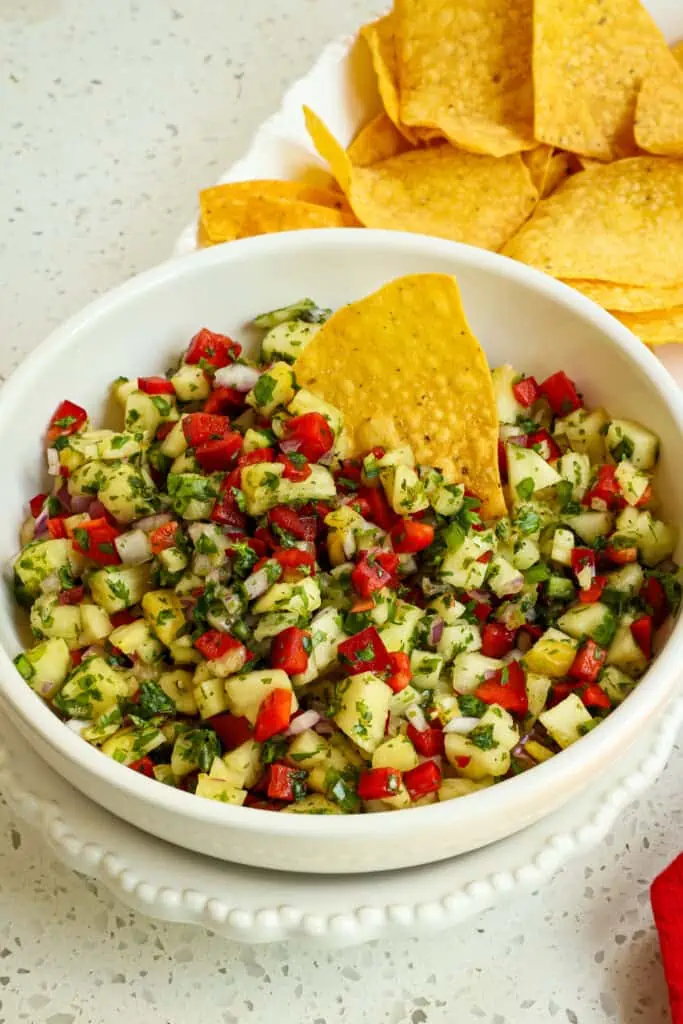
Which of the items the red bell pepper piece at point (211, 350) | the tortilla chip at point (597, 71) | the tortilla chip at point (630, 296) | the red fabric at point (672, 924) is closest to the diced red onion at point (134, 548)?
the red bell pepper piece at point (211, 350)

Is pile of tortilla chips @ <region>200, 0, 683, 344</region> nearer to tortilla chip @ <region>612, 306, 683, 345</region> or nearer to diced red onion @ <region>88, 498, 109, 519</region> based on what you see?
tortilla chip @ <region>612, 306, 683, 345</region>

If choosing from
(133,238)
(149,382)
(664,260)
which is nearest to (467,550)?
A: (149,382)

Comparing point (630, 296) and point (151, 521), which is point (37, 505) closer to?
point (151, 521)

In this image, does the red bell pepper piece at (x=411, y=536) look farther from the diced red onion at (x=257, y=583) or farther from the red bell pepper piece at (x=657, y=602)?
the red bell pepper piece at (x=657, y=602)

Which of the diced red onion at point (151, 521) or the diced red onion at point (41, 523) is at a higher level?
the diced red onion at point (41, 523)

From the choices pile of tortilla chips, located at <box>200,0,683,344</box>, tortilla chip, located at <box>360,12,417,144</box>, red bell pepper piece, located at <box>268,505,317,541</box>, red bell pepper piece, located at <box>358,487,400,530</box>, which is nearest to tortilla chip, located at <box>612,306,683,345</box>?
pile of tortilla chips, located at <box>200,0,683,344</box>
